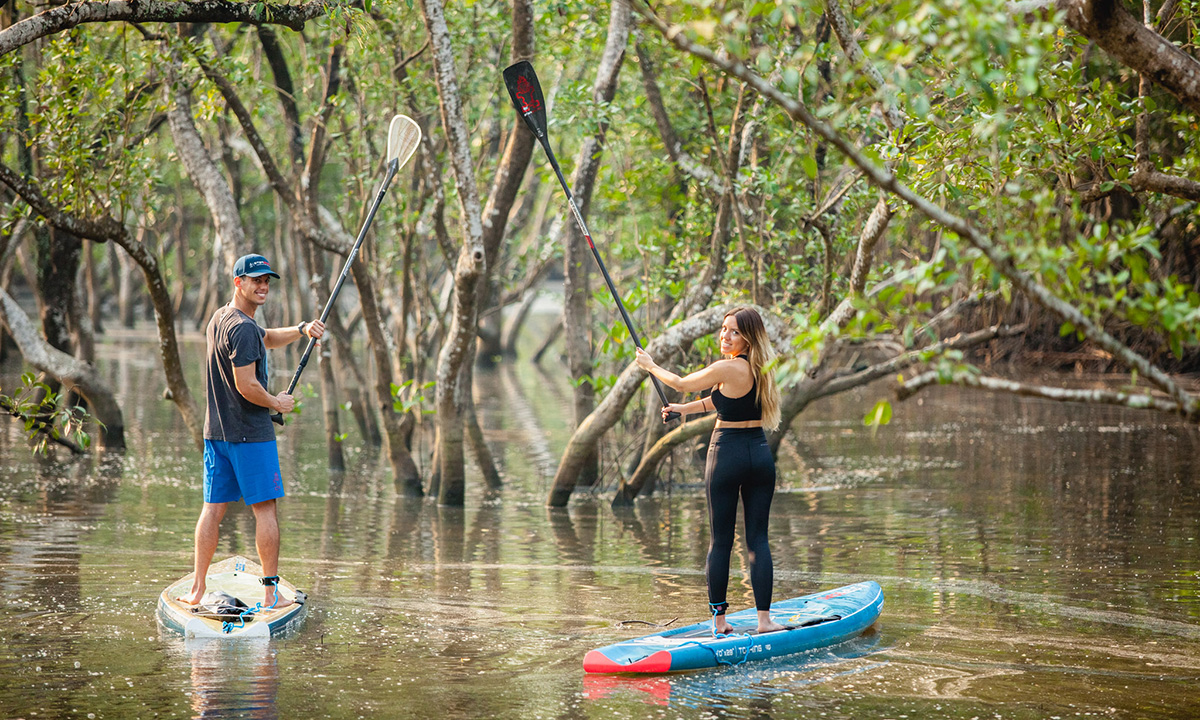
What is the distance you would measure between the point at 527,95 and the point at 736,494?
11.8 ft

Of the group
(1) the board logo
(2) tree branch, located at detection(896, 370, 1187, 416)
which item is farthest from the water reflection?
(1) the board logo

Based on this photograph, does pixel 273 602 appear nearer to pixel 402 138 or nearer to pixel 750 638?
pixel 750 638

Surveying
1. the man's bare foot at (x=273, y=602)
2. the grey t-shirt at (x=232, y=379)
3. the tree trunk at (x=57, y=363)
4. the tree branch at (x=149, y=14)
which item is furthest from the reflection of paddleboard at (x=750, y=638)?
the tree trunk at (x=57, y=363)

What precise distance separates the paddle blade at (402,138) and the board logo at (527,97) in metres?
→ 0.73

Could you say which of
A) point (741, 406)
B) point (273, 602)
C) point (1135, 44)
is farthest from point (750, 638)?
point (1135, 44)

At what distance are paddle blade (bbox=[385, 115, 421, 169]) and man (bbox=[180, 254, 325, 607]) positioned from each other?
2134 millimetres

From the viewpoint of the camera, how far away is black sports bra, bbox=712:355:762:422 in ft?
17.4

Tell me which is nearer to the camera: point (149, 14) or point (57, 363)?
point (149, 14)

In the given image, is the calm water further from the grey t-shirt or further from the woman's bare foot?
the grey t-shirt

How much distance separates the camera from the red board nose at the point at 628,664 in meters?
4.98

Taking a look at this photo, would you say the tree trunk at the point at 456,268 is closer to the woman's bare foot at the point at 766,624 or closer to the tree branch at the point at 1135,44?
the woman's bare foot at the point at 766,624

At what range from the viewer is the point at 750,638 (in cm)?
525

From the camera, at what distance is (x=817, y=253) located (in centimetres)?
991

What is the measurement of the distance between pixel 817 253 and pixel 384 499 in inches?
175
